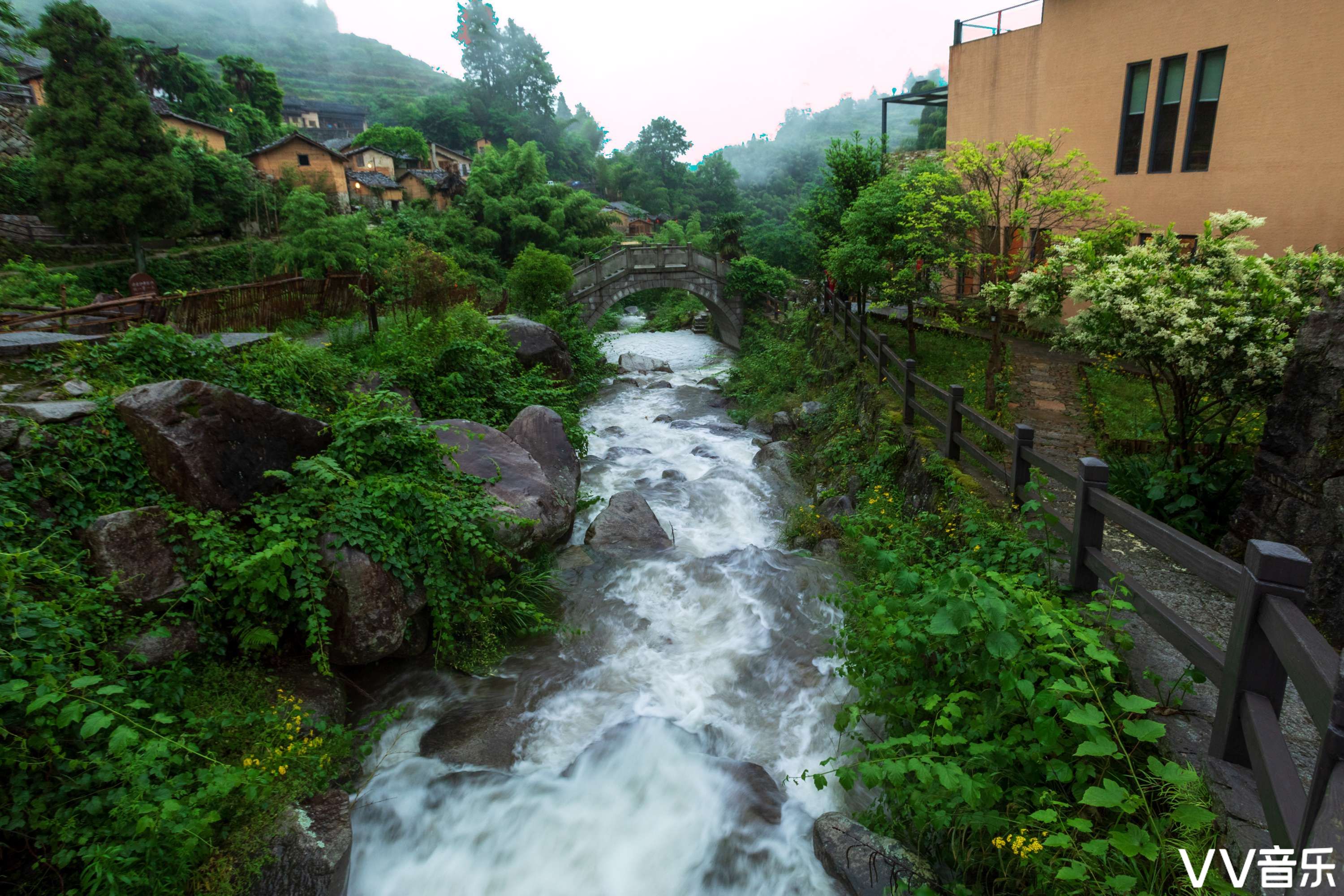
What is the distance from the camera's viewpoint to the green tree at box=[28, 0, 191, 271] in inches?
870

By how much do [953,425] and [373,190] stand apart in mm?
42964

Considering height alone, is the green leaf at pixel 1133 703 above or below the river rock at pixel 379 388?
below

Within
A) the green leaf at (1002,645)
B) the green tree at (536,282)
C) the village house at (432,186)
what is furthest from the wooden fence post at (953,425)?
the village house at (432,186)

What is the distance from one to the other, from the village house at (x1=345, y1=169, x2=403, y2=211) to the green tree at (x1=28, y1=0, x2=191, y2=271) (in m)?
16.4

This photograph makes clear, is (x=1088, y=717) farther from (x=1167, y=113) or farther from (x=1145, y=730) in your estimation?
(x=1167, y=113)

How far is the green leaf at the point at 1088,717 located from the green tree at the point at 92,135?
2955cm

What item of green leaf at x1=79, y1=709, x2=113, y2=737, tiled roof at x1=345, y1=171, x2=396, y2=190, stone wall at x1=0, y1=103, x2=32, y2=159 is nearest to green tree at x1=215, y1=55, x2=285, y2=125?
tiled roof at x1=345, y1=171, x2=396, y2=190

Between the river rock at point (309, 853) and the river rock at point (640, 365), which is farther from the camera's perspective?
the river rock at point (640, 365)

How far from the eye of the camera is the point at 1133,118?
43.8 ft

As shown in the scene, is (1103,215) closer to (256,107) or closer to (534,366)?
(534,366)

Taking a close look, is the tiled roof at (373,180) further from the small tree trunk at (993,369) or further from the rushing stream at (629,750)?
the small tree trunk at (993,369)

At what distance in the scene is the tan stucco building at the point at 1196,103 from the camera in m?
10.4

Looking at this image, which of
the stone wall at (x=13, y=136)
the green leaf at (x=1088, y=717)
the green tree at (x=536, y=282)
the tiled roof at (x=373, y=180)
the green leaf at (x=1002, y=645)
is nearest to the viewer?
the green leaf at (x=1088, y=717)

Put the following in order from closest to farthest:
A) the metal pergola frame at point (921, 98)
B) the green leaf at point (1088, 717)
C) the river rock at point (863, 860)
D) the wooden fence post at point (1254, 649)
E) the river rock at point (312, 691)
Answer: the wooden fence post at point (1254, 649)
the green leaf at point (1088, 717)
the river rock at point (863, 860)
the river rock at point (312, 691)
the metal pergola frame at point (921, 98)
